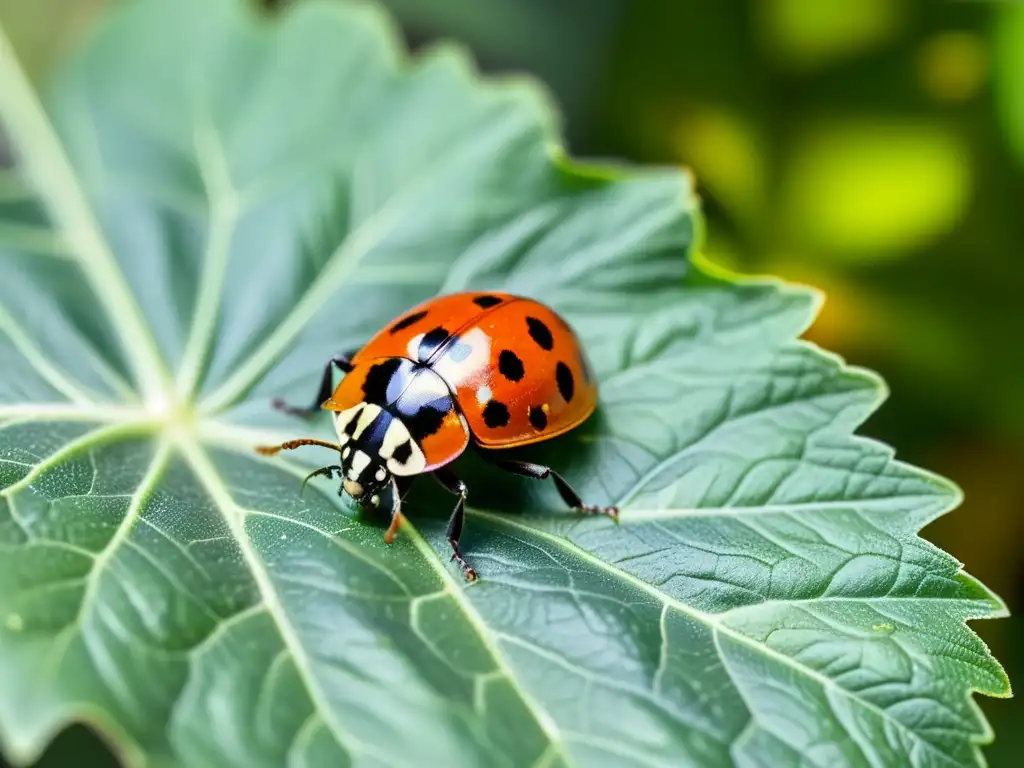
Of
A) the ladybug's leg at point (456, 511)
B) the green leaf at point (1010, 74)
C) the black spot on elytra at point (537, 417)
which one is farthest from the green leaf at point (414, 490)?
the green leaf at point (1010, 74)

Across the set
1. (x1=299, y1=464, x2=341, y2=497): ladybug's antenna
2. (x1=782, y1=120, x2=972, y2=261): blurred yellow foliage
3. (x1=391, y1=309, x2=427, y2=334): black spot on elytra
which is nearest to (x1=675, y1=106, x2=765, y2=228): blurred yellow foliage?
(x1=782, y1=120, x2=972, y2=261): blurred yellow foliage

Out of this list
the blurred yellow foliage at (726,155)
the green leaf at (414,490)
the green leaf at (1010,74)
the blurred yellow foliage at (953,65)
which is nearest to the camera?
the green leaf at (414,490)

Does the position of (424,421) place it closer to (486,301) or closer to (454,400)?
(454,400)

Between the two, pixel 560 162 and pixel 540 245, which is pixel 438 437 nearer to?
pixel 540 245

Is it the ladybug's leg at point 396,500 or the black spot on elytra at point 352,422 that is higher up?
the black spot on elytra at point 352,422

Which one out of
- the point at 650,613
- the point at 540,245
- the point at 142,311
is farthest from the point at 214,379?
the point at 650,613

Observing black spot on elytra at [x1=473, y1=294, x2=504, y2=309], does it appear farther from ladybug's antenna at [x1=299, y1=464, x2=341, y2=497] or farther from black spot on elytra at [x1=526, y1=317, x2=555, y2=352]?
ladybug's antenna at [x1=299, y1=464, x2=341, y2=497]

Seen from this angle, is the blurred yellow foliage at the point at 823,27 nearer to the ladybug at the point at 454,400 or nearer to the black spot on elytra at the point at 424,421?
the ladybug at the point at 454,400
